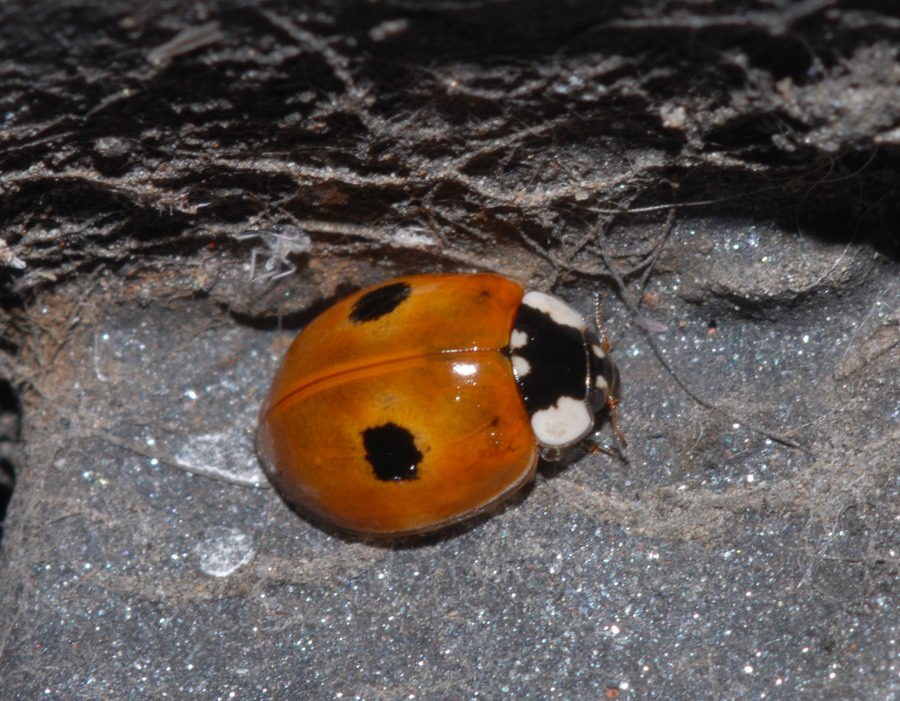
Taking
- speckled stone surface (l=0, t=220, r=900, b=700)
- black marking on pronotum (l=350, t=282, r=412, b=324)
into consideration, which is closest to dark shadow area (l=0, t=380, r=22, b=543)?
speckled stone surface (l=0, t=220, r=900, b=700)

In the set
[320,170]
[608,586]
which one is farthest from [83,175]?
[608,586]

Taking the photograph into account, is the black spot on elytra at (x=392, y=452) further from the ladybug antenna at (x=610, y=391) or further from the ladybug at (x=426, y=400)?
the ladybug antenna at (x=610, y=391)

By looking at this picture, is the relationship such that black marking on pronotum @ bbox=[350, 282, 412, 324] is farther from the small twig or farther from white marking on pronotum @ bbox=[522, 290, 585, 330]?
the small twig

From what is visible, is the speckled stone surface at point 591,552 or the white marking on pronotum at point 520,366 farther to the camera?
the white marking on pronotum at point 520,366

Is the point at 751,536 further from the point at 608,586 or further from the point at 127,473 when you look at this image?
the point at 127,473

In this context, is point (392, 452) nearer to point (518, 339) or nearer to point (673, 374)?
point (518, 339)

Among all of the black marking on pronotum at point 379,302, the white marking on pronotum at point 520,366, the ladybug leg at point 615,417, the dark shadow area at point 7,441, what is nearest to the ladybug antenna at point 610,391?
the ladybug leg at point 615,417

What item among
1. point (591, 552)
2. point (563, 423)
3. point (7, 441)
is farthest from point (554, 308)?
point (7, 441)
